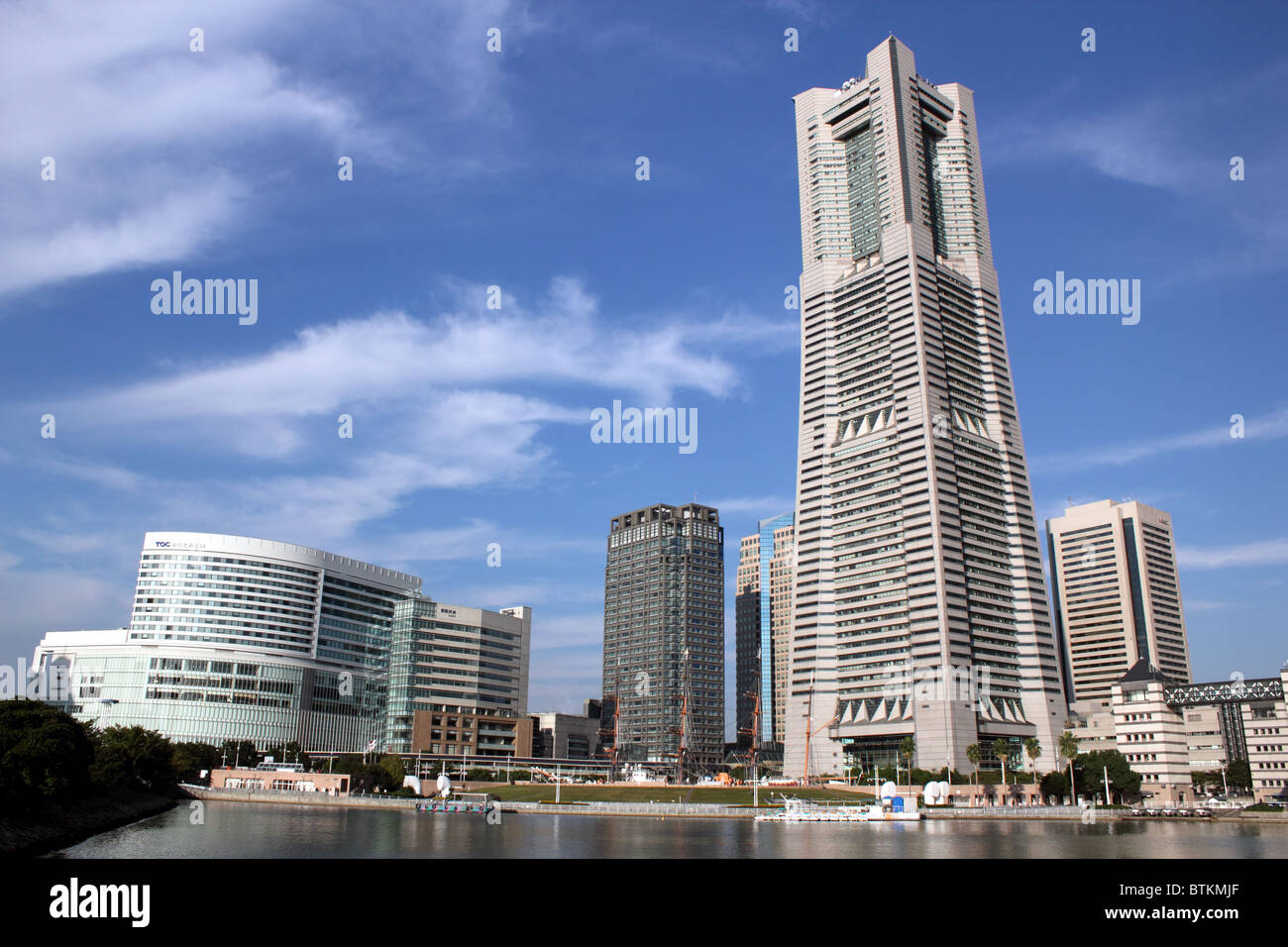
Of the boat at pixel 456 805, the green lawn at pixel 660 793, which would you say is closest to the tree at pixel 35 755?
the boat at pixel 456 805

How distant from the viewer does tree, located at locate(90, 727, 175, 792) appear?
370 ft

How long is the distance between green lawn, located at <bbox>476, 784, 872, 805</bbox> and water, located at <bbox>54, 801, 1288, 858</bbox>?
4050cm

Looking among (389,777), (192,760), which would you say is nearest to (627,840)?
(389,777)

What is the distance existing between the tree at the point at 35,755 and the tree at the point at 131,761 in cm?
2291

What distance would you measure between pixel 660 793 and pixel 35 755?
11527cm

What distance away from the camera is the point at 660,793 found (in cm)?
17062

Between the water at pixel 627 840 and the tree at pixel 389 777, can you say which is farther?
the tree at pixel 389 777

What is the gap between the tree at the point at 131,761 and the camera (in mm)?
112700

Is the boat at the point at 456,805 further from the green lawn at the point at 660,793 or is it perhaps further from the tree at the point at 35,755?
the tree at the point at 35,755

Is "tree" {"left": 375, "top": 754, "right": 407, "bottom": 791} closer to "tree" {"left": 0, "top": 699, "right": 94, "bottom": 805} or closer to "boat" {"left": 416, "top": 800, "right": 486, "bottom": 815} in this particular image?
"boat" {"left": 416, "top": 800, "right": 486, "bottom": 815}

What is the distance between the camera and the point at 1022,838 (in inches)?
3558
